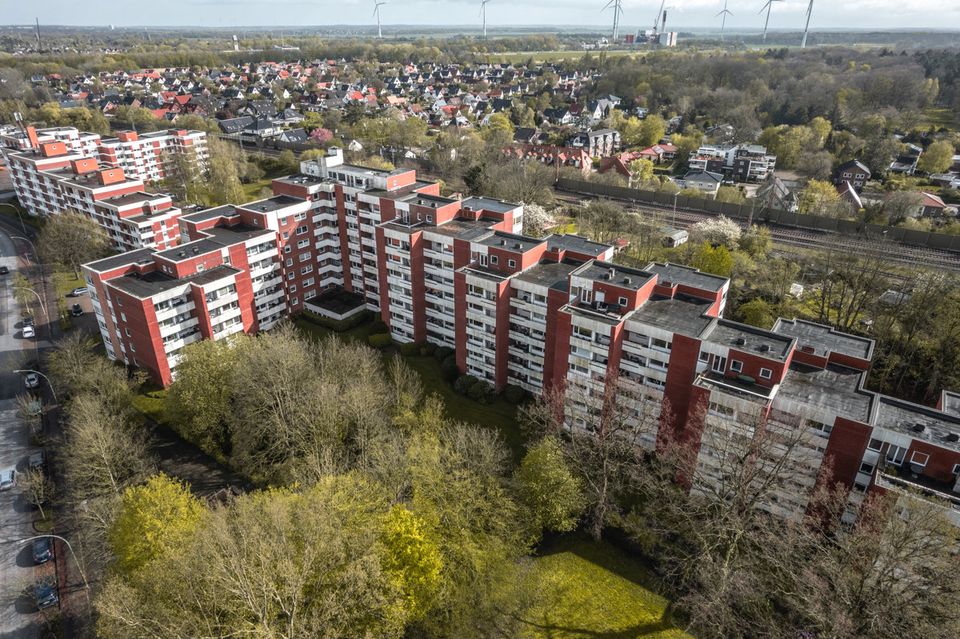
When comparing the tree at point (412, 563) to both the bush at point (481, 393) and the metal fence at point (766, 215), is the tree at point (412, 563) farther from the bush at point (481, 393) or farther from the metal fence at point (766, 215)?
the metal fence at point (766, 215)

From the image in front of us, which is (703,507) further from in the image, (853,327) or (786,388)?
(853,327)

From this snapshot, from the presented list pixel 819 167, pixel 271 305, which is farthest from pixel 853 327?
pixel 819 167

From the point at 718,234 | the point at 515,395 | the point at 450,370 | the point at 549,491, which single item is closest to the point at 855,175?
the point at 718,234

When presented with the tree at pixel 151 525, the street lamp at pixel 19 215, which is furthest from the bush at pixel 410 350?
the street lamp at pixel 19 215

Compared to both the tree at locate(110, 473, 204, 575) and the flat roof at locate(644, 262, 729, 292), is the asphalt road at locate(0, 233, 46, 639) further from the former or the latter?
the flat roof at locate(644, 262, 729, 292)

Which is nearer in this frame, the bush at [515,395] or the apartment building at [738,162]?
the bush at [515,395]

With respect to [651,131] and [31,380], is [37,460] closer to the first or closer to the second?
[31,380]

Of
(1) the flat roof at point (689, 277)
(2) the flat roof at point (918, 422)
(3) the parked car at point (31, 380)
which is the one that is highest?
(1) the flat roof at point (689, 277)
